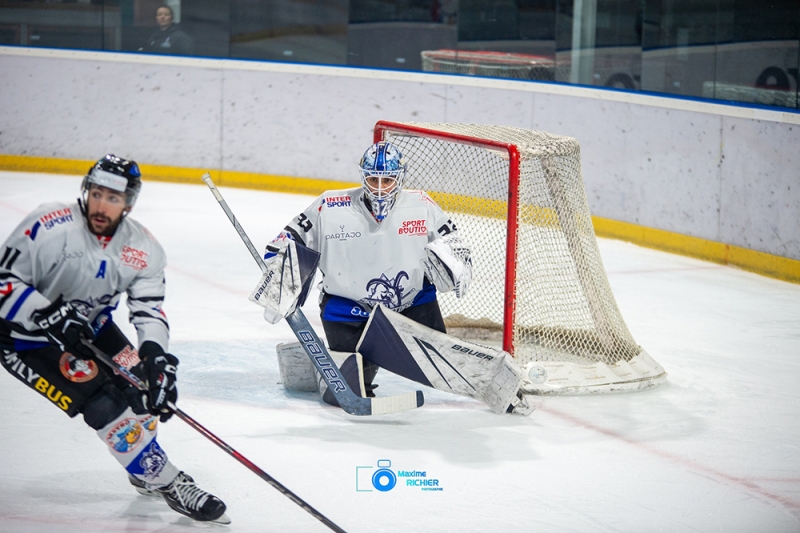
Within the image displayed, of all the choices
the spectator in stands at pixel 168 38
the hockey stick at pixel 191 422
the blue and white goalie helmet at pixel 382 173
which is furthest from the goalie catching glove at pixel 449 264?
the spectator in stands at pixel 168 38

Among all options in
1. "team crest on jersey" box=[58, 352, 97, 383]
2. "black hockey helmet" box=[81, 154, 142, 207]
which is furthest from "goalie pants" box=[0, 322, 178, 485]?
"black hockey helmet" box=[81, 154, 142, 207]

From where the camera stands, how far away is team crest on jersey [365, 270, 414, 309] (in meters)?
3.73

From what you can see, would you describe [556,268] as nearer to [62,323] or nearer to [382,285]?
[382,285]

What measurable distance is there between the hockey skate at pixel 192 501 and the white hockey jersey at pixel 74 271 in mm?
369

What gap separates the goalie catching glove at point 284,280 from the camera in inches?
142

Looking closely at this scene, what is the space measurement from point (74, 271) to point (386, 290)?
1.35m

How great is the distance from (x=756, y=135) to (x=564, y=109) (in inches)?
58.2

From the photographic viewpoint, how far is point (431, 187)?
534 cm

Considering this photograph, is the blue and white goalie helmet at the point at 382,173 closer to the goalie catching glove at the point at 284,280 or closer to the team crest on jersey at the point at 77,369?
the goalie catching glove at the point at 284,280

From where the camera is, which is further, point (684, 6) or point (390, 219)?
point (684, 6)

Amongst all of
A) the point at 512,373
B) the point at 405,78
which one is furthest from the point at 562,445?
the point at 405,78

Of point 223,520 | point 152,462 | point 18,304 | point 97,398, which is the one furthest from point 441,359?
point 18,304

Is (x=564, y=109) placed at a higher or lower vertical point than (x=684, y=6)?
lower

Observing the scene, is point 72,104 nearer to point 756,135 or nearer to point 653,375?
point 756,135
